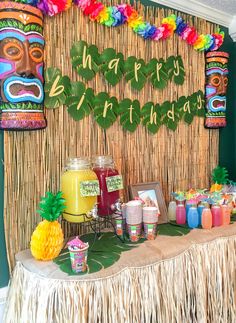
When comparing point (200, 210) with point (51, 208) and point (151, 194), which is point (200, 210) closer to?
point (151, 194)

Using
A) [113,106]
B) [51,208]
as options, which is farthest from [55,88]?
[51,208]

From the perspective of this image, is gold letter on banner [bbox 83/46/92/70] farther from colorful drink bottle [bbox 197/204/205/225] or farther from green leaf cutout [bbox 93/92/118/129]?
colorful drink bottle [bbox 197/204/205/225]

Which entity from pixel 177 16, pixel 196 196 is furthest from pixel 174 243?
pixel 177 16

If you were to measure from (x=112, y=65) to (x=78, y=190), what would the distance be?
Answer: 0.79 m

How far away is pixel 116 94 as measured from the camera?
1.84m

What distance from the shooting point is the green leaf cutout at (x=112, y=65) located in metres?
1.76

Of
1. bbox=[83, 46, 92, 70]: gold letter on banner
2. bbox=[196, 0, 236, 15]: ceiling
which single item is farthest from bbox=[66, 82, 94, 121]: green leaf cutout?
bbox=[196, 0, 236, 15]: ceiling

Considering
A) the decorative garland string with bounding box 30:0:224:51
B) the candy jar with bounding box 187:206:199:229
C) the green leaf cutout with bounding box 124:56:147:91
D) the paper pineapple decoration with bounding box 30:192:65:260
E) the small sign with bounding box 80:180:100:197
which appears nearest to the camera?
the paper pineapple decoration with bounding box 30:192:65:260

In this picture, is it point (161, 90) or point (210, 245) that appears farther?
point (161, 90)

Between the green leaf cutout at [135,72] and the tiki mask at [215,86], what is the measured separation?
61 centimetres

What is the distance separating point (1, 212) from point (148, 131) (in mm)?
1019

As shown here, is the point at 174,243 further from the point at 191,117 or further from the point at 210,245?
the point at 191,117

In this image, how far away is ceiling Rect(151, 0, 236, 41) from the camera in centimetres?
206

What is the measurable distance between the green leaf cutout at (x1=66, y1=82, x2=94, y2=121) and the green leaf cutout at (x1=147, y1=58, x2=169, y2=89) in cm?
47
